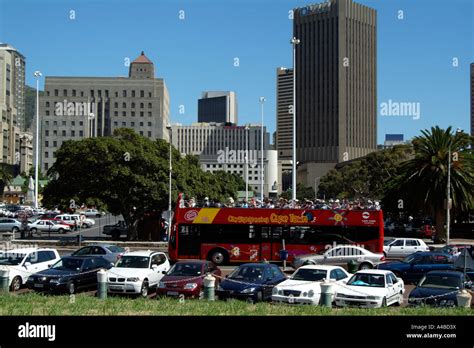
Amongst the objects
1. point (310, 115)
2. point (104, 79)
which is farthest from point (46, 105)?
point (310, 115)

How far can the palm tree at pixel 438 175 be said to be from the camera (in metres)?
50.0

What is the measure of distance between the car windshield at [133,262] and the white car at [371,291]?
7506 millimetres

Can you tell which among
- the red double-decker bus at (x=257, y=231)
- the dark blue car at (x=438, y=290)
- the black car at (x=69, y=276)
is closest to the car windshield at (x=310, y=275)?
the dark blue car at (x=438, y=290)

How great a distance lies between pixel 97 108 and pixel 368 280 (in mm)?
133421

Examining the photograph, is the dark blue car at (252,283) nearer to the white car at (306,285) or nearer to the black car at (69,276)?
the white car at (306,285)

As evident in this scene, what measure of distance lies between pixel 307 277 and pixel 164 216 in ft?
98.9

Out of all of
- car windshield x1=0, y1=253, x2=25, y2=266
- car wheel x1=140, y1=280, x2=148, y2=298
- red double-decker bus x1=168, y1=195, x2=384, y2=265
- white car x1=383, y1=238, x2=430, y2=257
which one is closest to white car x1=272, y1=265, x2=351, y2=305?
car wheel x1=140, y1=280, x2=148, y2=298

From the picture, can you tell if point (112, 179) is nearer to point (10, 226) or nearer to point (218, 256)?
point (218, 256)

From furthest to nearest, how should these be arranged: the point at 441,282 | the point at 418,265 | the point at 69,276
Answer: the point at 418,265
the point at 69,276
the point at 441,282

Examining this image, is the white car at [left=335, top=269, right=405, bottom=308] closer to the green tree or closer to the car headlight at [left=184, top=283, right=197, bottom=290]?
the car headlight at [left=184, top=283, right=197, bottom=290]

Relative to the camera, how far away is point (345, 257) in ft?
102

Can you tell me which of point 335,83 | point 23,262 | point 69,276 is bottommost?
point 69,276

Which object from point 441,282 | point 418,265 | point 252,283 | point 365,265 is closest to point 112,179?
point 365,265
